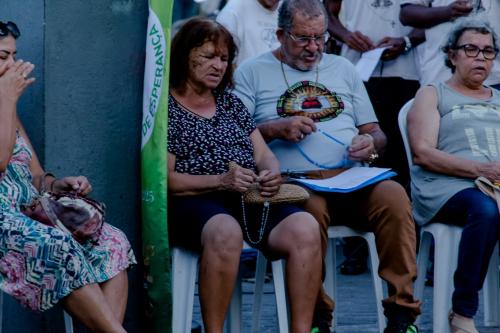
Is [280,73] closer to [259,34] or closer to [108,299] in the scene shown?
[259,34]

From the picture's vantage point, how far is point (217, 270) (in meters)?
4.55

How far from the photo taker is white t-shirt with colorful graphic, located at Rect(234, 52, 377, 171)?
5418 millimetres

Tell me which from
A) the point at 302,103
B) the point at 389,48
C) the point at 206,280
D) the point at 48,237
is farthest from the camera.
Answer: the point at 389,48

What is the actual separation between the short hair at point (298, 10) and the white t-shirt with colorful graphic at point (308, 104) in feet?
0.66

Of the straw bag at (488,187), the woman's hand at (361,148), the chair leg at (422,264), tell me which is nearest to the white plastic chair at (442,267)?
the chair leg at (422,264)

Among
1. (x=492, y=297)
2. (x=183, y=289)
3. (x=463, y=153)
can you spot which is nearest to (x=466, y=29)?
(x=463, y=153)

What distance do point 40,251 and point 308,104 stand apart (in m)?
1.93

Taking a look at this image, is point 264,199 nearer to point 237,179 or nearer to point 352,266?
point 237,179

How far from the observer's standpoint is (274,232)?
480cm

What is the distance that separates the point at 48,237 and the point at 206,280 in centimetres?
81

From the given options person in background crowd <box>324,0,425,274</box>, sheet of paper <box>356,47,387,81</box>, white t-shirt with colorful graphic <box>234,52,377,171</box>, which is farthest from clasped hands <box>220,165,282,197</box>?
person in background crowd <box>324,0,425,274</box>

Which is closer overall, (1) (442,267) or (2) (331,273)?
(1) (442,267)

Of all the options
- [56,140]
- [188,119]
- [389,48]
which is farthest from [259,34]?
[56,140]

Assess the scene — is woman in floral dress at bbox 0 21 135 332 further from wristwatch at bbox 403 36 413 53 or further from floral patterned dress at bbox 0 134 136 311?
wristwatch at bbox 403 36 413 53
